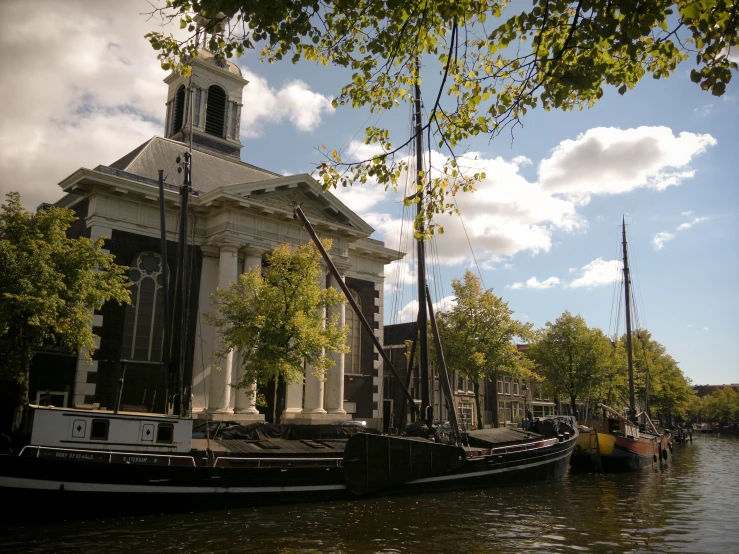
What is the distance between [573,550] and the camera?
12305 millimetres

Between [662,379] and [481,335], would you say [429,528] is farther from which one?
[662,379]

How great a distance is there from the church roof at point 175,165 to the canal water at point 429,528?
2183 centimetres

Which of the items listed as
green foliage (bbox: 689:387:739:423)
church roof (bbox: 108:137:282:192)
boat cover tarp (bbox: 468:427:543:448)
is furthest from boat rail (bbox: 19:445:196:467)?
green foliage (bbox: 689:387:739:423)

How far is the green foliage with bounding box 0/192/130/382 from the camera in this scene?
68.6 feet

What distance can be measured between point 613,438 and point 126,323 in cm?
2689

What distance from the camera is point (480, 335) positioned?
4244 centimetres

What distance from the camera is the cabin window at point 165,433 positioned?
16.7m

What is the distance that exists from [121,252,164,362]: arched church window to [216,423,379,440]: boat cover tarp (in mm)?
10734

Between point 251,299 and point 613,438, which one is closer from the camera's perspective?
point 251,299

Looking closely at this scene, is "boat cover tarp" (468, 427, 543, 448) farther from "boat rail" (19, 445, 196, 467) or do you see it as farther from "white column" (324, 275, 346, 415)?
"boat rail" (19, 445, 196, 467)

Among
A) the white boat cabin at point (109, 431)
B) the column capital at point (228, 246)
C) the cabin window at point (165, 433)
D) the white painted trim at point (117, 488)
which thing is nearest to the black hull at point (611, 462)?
the white painted trim at point (117, 488)

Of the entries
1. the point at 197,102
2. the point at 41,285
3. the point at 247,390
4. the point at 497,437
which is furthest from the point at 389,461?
the point at 197,102

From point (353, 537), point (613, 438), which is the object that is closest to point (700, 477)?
point (613, 438)

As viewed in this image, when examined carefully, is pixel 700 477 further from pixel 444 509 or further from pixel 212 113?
pixel 212 113
